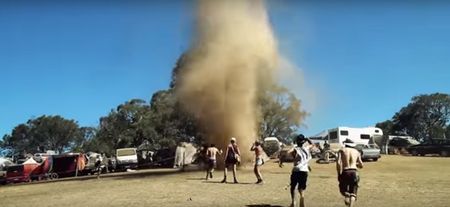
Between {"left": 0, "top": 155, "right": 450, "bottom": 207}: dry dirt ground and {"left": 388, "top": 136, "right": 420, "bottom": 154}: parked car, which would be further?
{"left": 388, "top": 136, "right": 420, "bottom": 154}: parked car

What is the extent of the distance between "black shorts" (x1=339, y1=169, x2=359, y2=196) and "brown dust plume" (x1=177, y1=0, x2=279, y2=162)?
20961mm

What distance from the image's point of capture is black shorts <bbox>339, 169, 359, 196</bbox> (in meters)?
13.1

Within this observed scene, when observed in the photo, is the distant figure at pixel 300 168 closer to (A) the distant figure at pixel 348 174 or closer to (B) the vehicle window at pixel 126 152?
(A) the distant figure at pixel 348 174

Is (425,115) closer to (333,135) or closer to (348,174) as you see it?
(333,135)

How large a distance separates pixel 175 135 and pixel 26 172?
20788 mm

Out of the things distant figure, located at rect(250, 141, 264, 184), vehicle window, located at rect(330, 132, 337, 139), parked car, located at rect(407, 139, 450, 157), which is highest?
vehicle window, located at rect(330, 132, 337, 139)

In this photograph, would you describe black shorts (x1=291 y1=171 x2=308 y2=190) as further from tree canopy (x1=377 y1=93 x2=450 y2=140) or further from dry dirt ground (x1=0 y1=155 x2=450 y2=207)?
tree canopy (x1=377 y1=93 x2=450 y2=140)

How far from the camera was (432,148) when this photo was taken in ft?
185

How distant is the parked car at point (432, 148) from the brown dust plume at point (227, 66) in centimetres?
2733

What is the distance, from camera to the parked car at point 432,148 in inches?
2189

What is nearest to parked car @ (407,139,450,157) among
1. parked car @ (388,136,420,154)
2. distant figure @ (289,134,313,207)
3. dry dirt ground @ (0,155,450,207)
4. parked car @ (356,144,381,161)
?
parked car @ (388,136,420,154)

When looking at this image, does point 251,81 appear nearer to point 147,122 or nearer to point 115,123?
point 147,122

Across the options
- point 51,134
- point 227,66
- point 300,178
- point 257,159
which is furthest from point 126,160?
point 51,134

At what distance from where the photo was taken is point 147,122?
245 ft
